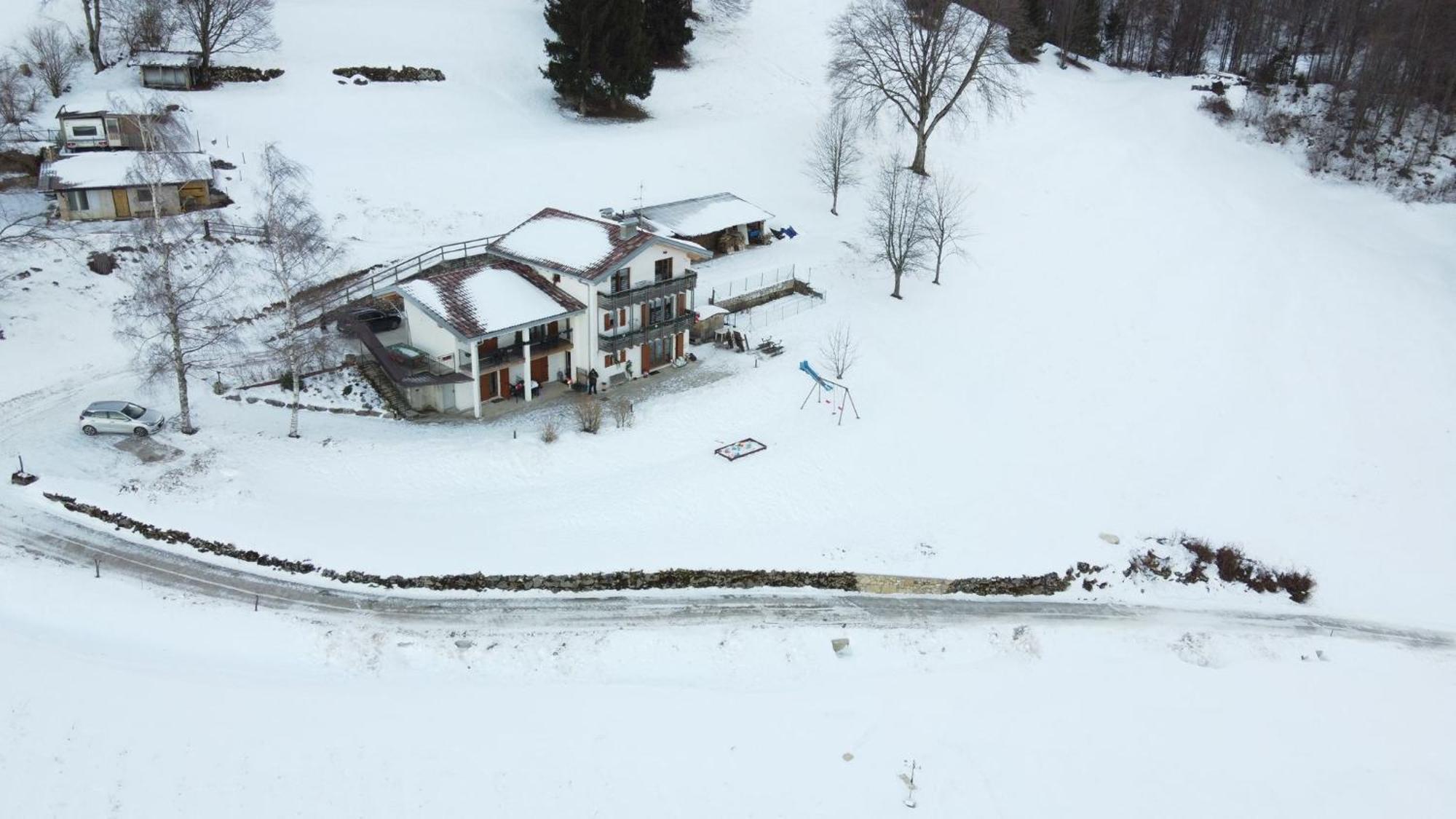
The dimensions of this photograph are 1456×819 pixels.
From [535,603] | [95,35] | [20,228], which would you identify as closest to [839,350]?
[535,603]

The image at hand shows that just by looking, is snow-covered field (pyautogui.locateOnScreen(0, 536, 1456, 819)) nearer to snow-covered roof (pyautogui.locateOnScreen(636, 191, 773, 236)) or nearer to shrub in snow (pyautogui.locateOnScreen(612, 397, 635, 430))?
shrub in snow (pyautogui.locateOnScreen(612, 397, 635, 430))

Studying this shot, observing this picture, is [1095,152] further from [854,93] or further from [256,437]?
[256,437]

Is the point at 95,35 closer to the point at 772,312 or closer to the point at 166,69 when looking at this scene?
the point at 166,69

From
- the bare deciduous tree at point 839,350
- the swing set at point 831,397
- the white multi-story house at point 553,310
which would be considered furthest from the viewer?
the bare deciduous tree at point 839,350

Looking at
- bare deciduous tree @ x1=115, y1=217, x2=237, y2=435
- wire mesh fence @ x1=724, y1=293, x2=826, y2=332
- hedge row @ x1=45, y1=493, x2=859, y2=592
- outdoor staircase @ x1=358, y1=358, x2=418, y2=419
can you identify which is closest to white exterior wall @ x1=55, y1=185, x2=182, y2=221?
bare deciduous tree @ x1=115, y1=217, x2=237, y2=435

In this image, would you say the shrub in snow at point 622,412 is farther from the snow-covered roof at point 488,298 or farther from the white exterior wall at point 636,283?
the snow-covered roof at point 488,298

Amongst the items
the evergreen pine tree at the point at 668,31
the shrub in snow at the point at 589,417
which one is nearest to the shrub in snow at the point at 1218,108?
the evergreen pine tree at the point at 668,31
